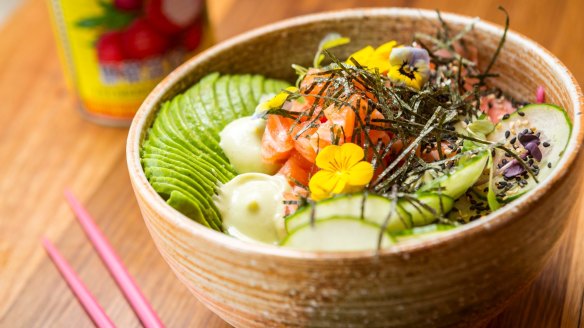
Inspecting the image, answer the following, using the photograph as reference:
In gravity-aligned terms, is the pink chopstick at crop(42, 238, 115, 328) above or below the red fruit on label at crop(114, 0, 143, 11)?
below

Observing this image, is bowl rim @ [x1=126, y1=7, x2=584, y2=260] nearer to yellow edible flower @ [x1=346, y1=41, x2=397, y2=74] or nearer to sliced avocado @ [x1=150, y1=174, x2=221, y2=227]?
sliced avocado @ [x1=150, y1=174, x2=221, y2=227]

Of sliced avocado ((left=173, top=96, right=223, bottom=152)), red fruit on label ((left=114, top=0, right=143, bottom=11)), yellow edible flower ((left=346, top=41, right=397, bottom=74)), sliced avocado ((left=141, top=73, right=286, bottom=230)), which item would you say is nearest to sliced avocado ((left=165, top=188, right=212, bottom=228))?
sliced avocado ((left=141, top=73, right=286, bottom=230))

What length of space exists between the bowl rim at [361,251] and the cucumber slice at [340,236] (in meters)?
0.04

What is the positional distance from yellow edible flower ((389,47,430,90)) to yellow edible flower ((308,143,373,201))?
0.84 ft

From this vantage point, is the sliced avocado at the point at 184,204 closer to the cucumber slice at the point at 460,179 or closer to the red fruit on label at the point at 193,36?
the cucumber slice at the point at 460,179

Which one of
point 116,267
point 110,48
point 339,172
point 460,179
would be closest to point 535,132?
point 460,179

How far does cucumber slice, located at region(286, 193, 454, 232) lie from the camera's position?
105cm

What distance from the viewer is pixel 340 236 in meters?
1.01

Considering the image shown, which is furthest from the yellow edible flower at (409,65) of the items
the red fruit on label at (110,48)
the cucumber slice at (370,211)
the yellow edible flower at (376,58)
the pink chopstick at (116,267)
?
the red fruit on label at (110,48)

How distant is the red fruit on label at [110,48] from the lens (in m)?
1.88

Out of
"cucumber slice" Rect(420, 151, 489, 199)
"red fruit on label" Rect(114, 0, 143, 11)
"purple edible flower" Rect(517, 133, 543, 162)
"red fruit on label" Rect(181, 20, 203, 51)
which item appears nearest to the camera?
"cucumber slice" Rect(420, 151, 489, 199)

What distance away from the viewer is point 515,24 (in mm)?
2123

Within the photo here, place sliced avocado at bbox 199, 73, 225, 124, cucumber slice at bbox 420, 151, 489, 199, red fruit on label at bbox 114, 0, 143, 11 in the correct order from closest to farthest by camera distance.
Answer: cucumber slice at bbox 420, 151, 489, 199 < sliced avocado at bbox 199, 73, 225, 124 < red fruit on label at bbox 114, 0, 143, 11

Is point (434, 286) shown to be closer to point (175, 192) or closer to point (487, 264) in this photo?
point (487, 264)
